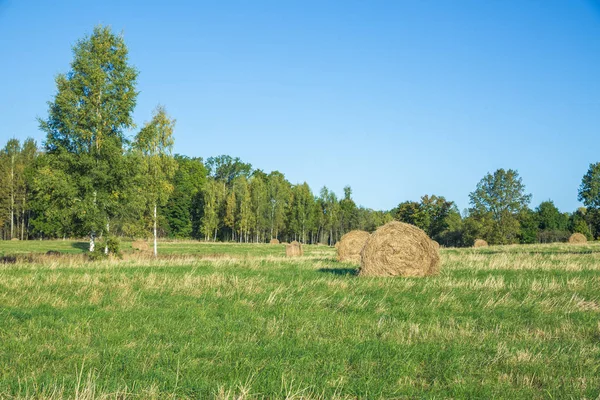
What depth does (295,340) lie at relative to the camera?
7.55 m

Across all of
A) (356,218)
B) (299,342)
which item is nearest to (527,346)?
(299,342)

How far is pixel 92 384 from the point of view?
5.32 meters

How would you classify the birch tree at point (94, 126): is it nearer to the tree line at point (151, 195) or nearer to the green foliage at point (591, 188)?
the tree line at point (151, 195)

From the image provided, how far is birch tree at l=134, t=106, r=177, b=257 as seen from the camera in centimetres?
3222

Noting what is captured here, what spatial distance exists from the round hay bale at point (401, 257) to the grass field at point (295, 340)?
408 cm

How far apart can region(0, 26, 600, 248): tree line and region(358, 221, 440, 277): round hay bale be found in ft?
55.2

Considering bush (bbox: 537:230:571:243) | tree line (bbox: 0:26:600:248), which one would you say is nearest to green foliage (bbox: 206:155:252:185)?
tree line (bbox: 0:26:600:248)

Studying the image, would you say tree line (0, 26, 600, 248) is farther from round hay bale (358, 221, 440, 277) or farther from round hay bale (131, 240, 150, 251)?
round hay bale (358, 221, 440, 277)

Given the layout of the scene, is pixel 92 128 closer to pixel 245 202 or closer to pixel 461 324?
pixel 461 324

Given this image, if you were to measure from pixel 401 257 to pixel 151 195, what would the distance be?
906 inches

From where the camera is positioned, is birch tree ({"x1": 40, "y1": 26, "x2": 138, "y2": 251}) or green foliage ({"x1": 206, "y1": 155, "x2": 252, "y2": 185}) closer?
birch tree ({"x1": 40, "y1": 26, "x2": 138, "y2": 251})

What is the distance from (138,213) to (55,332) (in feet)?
86.5

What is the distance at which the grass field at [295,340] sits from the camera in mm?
5531

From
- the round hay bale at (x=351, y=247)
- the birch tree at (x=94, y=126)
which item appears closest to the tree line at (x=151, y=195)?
the birch tree at (x=94, y=126)
